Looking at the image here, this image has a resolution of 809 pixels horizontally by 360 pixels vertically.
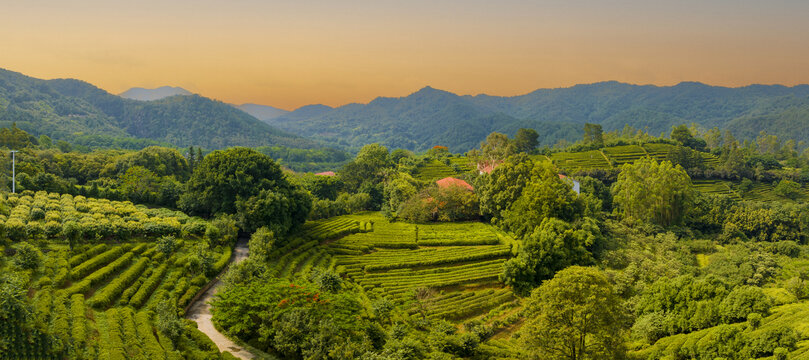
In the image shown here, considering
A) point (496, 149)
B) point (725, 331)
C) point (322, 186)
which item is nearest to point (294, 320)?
point (725, 331)

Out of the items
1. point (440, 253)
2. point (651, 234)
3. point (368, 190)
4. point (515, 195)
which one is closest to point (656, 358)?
point (440, 253)

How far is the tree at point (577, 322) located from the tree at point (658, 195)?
40970mm

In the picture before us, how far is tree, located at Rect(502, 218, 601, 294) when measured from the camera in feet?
123

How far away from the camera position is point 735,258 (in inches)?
1603

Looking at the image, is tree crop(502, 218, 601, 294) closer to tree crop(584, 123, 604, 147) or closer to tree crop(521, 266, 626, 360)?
tree crop(521, 266, 626, 360)

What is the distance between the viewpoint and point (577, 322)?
20.7 m

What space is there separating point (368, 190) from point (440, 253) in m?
28.0

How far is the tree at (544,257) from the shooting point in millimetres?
37531

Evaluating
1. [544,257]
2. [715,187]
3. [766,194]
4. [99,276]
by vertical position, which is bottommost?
[544,257]

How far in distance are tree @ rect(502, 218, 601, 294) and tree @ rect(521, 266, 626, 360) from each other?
16.0 meters

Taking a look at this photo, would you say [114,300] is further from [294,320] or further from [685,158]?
[685,158]

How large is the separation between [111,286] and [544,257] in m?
33.2

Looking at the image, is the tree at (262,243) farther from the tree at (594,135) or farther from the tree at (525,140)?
the tree at (594,135)

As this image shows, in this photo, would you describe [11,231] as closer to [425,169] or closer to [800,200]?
[425,169]
